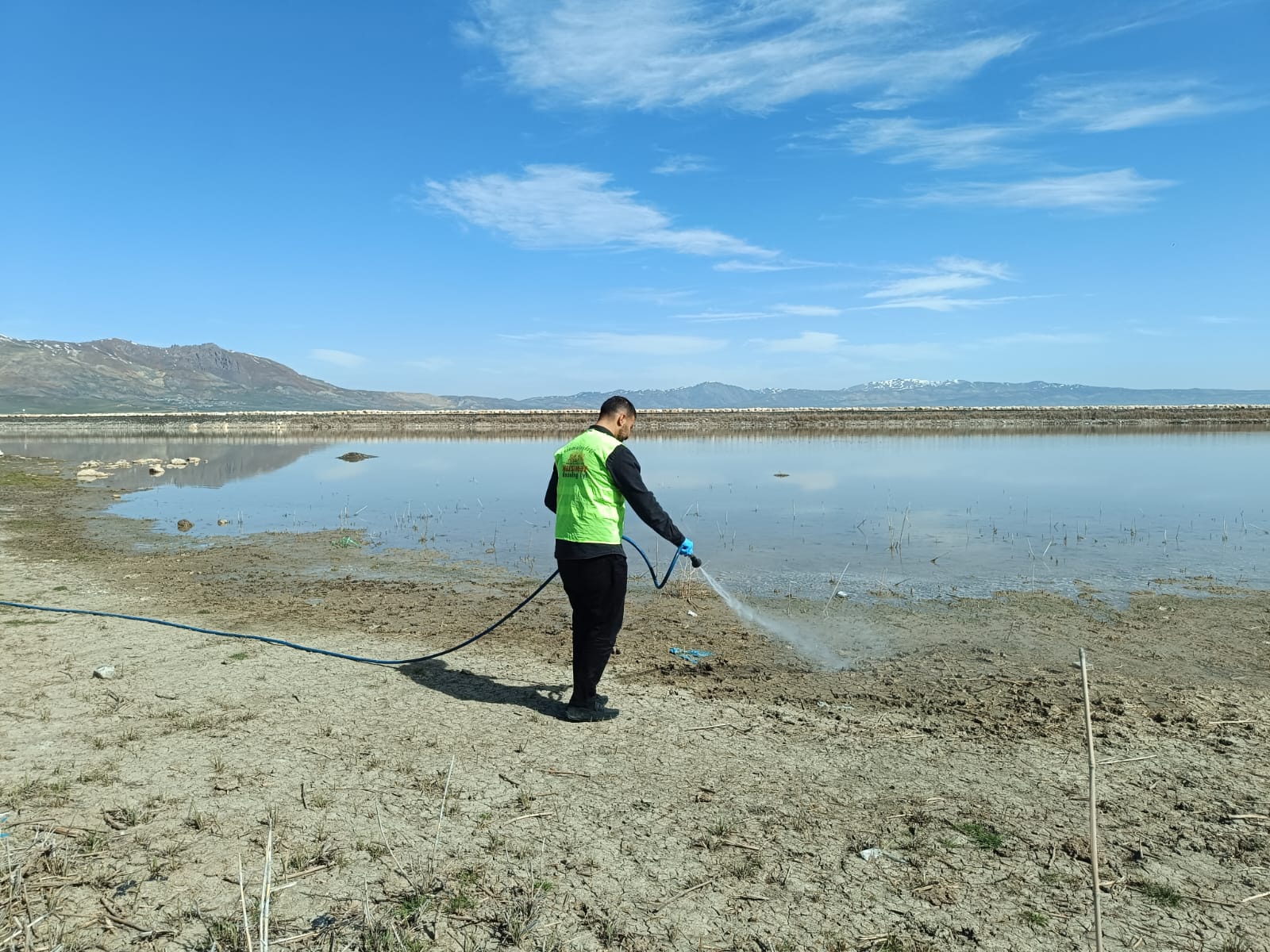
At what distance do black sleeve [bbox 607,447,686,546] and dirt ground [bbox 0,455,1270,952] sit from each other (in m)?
1.58

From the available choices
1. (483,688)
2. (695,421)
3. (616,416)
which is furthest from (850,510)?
(695,421)

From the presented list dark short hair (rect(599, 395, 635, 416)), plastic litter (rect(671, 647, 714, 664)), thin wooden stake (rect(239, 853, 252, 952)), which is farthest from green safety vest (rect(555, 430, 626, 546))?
thin wooden stake (rect(239, 853, 252, 952))

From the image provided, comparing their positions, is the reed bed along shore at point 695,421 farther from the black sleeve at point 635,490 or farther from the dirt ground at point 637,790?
the black sleeve at point 635,490

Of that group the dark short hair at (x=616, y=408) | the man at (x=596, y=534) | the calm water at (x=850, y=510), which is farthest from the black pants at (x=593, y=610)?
the calm water at (x=850, y=510)

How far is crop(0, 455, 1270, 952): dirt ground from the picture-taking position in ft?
13.0

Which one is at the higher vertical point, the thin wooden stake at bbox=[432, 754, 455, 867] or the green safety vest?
the green safety vest

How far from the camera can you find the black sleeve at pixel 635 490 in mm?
6664

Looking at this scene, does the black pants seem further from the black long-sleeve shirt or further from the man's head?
the man's head

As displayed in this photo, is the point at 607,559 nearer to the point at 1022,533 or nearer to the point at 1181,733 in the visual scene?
the point at 1181,733

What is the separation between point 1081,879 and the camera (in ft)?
14.2

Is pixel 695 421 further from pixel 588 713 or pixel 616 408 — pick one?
pixel 588 713

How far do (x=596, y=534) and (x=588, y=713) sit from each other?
56.5 inches

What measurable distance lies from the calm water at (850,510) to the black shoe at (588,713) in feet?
17.5

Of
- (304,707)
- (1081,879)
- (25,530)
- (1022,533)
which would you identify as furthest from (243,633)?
(1022,533)
